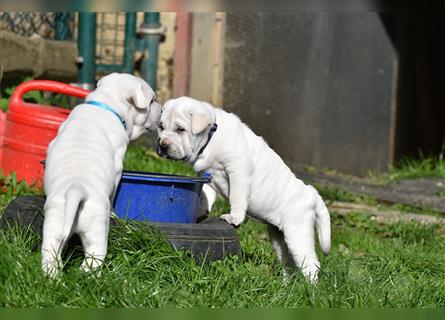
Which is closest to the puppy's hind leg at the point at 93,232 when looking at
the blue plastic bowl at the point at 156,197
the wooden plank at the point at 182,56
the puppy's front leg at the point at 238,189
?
the blue plastic bowl at the point at 156,197

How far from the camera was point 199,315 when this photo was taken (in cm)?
400

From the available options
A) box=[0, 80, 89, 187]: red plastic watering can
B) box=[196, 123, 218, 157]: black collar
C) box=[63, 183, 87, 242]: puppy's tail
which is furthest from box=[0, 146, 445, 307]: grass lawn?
box=[0, 80, 89, 187]: red plastic watering can

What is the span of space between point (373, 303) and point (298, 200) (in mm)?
1205

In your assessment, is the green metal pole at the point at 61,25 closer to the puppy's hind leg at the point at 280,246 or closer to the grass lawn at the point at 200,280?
the grass lawn at the point at 200,280

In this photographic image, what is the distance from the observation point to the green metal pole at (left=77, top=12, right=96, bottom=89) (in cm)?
918

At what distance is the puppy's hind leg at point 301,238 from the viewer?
17.7ft

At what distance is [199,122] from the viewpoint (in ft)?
17.3

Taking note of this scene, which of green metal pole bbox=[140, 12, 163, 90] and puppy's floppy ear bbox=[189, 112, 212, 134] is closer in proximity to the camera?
puppy's floppy ear bbox=[189, 112, 212, 134]

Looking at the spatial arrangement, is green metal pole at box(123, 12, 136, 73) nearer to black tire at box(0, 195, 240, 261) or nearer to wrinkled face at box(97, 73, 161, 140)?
wrinkled face at box(97, 73, 161, 140)

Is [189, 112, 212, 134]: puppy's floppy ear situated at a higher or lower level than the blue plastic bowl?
higher

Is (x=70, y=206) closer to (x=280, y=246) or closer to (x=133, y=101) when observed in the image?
(x=133, y=101)

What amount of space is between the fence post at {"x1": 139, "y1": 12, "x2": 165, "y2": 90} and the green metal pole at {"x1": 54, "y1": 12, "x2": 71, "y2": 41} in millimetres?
841

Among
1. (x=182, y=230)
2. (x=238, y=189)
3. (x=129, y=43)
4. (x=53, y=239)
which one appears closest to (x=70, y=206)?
(x=53, y=239)

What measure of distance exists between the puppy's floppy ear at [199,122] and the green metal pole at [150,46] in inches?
186
